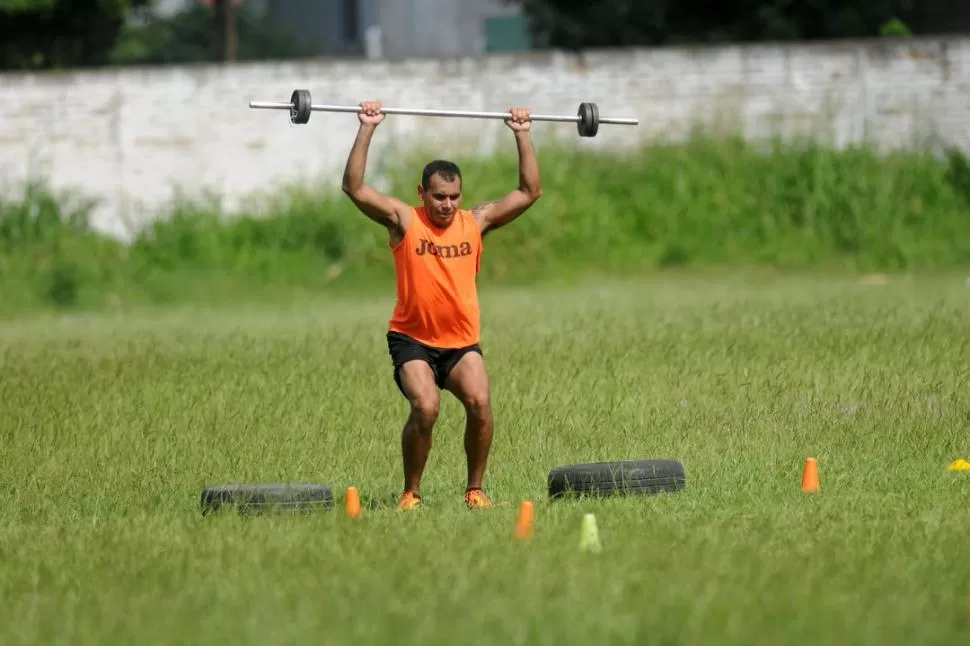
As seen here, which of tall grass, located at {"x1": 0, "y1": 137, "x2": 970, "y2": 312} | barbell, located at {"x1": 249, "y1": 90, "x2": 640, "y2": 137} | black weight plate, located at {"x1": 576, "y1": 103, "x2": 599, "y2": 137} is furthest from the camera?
tall grass, located at {"x1": 0, "y1": 137, "x2": 970, "y2": 312}

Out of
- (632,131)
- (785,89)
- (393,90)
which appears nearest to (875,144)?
(785,89)

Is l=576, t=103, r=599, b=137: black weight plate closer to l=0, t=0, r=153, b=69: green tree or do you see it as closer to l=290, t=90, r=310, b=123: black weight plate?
l=290, t=90, r=310, b=123: black weight plate

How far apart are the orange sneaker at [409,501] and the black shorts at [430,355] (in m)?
0.51

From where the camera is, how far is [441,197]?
8922 mm

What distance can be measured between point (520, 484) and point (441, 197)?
1.69 metres

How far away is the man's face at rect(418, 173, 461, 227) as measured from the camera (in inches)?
351

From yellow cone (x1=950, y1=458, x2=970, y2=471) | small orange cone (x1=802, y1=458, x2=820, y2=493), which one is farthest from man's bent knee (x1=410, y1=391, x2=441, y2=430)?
yellow cone (x1=950, y1=458, x2=970, y2=471)

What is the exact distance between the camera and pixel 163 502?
30.7ft

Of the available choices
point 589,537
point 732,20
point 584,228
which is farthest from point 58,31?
point 589,537

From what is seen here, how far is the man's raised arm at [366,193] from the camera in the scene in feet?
29.4

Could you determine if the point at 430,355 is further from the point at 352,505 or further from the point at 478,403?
the point at 352,505

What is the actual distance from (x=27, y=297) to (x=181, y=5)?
32.9 metres

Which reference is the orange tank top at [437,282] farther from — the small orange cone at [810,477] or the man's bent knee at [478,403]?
the small orange cone at [810,477]

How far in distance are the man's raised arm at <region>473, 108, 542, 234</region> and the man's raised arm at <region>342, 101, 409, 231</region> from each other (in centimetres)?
45
